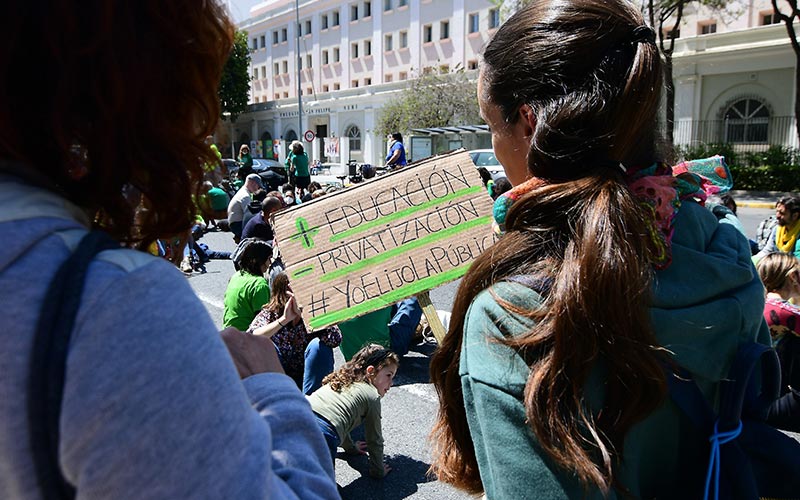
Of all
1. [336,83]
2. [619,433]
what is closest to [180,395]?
[619,433]

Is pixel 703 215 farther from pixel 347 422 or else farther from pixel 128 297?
pixel 347 422

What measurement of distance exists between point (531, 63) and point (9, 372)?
996mm

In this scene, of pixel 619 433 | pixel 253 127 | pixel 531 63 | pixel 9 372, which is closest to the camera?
pixel 9 372

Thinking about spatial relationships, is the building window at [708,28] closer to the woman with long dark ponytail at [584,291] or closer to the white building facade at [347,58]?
the white building facade at [347,58]

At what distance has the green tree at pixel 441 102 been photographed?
106 feet

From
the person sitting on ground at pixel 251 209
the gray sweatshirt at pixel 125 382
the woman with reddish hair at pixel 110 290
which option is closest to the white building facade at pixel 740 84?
the person sitting on ground at pixel 251 209

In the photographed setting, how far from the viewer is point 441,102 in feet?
107

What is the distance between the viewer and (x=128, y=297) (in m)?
0.66

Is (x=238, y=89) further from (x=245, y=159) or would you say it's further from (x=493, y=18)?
(x=245, y=159)

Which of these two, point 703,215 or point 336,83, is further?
point 336,83

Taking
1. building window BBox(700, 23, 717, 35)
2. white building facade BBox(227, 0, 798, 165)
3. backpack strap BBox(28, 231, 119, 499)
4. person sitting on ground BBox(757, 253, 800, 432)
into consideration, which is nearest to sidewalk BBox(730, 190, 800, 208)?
white building facade BBox(227, 0, 798, 165)

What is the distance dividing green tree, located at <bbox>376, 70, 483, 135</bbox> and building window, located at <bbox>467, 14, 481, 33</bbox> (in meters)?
7.57

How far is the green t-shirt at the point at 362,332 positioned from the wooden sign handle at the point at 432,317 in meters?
2.77

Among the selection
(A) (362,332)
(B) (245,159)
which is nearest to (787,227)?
(A) (362,332)
